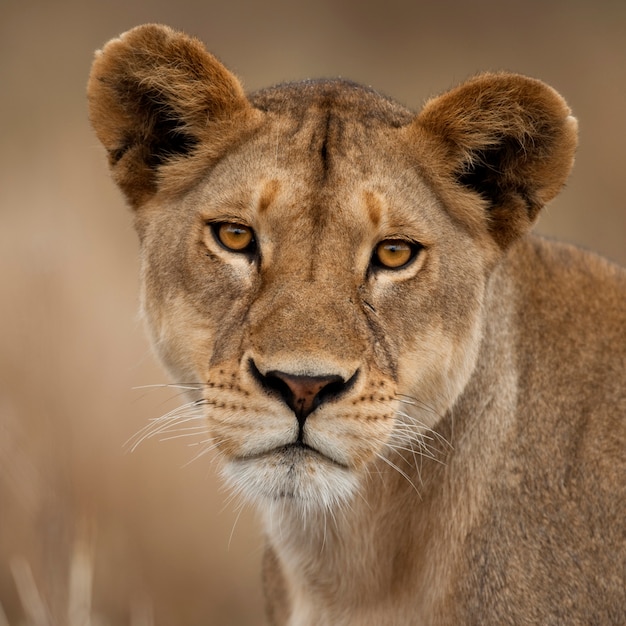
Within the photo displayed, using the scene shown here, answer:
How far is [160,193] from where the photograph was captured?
4324 mm

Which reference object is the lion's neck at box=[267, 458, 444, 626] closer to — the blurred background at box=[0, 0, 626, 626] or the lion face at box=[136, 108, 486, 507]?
the lion face at box=[136, 108, 486, 507]

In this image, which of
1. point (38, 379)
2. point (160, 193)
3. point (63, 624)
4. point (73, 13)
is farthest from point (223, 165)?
point (73, 13)

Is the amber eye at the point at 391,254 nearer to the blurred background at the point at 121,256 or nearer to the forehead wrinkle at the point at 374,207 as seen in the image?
the forehead wrinkle at the point at 374,207

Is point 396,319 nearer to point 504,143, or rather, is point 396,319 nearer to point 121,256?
point 504,143

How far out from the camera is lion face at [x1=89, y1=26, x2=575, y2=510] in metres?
3.63

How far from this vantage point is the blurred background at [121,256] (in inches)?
256

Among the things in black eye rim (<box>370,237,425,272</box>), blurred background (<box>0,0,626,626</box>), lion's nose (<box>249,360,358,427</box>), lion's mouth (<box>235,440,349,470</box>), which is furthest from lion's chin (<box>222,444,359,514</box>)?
blurred background (<box>0,0,626,626</box>)

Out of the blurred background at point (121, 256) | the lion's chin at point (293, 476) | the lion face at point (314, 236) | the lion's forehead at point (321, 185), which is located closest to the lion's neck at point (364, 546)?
the lion face at point (314, 236)

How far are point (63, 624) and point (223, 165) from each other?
6.96ft

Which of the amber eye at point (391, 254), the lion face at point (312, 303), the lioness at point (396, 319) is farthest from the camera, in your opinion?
the amber eye at point (391, 254)

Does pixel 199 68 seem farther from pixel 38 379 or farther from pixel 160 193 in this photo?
pixel 38 379

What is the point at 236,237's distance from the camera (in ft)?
13.0

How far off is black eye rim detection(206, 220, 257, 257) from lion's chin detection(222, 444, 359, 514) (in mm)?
705

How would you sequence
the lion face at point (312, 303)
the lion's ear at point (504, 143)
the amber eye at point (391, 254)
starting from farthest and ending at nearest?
the lion's ear at point (504, 143) → the amber eye at point (391, 254) → the lion face at point (312, 303)
